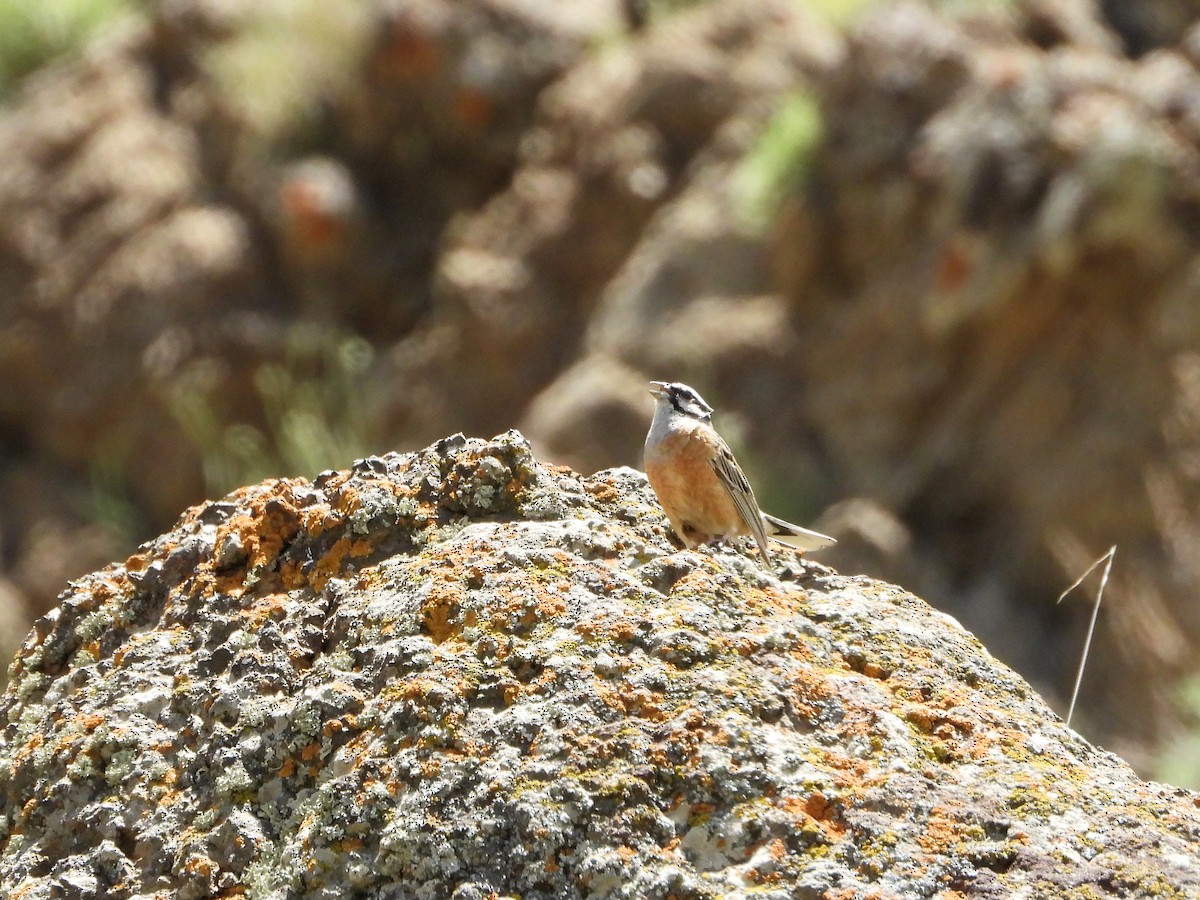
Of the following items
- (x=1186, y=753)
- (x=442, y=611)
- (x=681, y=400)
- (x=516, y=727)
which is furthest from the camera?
(x=1186, y=753)

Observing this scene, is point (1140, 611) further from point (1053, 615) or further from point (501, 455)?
point (501, 455)

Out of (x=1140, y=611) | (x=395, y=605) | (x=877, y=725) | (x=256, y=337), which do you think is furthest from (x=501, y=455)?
(x=256, y=337)

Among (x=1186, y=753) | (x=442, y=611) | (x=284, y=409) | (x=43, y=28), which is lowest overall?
(x=442, y=611)

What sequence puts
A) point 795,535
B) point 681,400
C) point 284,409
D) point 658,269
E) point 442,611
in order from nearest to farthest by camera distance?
point 442,611
point 795,535
point 681,400
point 658,269
point 284,409

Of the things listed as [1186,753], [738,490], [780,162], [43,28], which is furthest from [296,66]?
[738,490]

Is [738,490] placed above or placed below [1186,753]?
below

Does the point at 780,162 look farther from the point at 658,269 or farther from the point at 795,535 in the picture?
the point at 795,535

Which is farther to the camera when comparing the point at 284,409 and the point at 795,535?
the point at 284,409

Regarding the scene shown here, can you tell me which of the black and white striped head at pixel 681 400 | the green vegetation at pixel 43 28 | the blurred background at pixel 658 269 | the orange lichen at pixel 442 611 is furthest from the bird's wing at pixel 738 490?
the green vegetation at pixel 43 28
